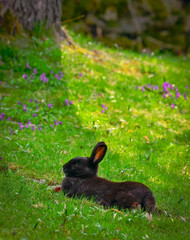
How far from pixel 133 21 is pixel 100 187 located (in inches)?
482

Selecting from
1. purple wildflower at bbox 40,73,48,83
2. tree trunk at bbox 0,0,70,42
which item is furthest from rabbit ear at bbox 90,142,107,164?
tree trunk at bbox 0,0,70,42

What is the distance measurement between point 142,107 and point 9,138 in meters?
4.09

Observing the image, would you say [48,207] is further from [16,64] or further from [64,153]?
[16,64]

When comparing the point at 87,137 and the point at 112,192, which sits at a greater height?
the point at 112,192

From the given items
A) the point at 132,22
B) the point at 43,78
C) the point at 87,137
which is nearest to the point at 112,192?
the point at 87,137

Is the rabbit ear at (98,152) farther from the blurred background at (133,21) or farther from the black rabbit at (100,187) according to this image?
the blurred background at (133,21)

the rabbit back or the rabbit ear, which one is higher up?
the rabbit ear

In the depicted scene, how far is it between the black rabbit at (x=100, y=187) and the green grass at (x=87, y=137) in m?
0.19

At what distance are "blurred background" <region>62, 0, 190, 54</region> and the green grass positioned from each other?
2.30 metres

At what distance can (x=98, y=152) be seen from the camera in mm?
5695

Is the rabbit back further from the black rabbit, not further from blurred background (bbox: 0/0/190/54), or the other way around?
blurred background (bbox: 0/0/190/54)

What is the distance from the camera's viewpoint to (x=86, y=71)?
10.8 meters

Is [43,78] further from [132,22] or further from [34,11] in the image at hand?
[132,22]

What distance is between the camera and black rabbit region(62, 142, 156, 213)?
498cm
